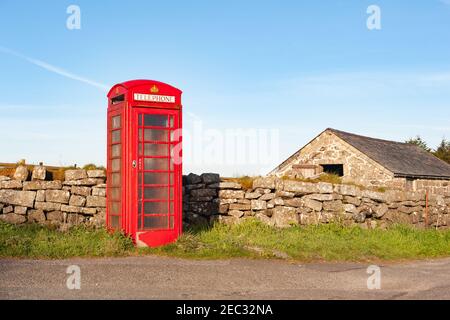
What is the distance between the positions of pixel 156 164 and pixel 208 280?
10.6ft

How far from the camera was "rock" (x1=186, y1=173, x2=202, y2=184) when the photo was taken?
40.7ft

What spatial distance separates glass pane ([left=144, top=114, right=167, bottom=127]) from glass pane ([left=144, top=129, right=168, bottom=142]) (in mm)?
117

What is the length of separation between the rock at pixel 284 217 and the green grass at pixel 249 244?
39 cm

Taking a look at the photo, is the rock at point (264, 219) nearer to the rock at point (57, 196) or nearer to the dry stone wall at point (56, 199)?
the dry stone wall at point (56, 199)

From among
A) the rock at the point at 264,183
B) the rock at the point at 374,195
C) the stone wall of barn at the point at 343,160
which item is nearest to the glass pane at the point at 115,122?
the rock at the point at 264,183

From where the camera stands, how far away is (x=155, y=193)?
1009cm

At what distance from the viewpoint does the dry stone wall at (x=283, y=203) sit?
12.5 m

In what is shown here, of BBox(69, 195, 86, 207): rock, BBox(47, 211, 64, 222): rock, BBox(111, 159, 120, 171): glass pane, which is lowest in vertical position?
BBox(47, 211, 64, 222): rock

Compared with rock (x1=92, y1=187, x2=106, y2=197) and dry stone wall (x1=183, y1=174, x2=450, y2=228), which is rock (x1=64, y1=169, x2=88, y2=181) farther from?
dry stone wall (x1=183, y1=174, x2=450, y2=228)

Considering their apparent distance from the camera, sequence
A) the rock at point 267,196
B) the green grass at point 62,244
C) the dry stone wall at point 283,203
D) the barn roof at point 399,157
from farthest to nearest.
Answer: the barn roof at point 399,157, the rock at point 267,196, the dry stone wall at point 283,203, the green grass at point 62,244

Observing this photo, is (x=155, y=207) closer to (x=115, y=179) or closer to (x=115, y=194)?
(x=115, y=194)

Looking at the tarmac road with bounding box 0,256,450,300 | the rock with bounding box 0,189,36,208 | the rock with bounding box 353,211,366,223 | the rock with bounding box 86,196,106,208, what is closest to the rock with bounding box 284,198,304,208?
the rock with bounding box 353,211,366,223
